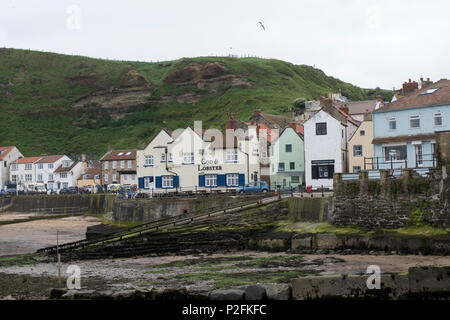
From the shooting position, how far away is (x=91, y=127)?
476ft

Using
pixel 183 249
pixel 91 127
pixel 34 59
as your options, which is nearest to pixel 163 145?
pixel 183 249

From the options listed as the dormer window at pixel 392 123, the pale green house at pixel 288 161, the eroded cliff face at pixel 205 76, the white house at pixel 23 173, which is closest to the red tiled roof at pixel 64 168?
the white house at pixel 23 173

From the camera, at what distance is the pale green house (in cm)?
5678

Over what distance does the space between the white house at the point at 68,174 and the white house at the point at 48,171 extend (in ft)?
0.98

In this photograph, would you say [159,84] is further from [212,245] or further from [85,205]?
[212,245]

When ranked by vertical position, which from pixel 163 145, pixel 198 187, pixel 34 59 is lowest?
pixel 198 187

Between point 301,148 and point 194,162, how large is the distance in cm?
1146

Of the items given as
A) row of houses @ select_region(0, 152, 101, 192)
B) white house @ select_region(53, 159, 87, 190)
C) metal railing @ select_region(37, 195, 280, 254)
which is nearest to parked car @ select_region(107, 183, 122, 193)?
row of houses @ select_region(0, 152, 101, 192)

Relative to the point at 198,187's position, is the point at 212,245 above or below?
below

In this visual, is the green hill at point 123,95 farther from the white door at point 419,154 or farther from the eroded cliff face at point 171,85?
the white door at point 419,154

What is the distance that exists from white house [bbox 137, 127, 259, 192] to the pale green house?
222cm
